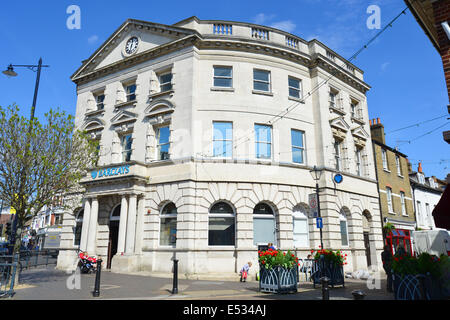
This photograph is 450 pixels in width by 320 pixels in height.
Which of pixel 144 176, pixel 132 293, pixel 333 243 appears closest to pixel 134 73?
pixel 144 176

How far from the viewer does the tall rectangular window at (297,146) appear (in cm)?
1984

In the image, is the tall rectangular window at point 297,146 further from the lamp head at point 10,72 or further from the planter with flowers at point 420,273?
the lamp head at point 10,72

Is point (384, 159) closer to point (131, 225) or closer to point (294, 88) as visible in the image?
point (294, 88)

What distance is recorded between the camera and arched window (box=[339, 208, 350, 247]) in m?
20.9

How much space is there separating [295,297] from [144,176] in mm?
11674

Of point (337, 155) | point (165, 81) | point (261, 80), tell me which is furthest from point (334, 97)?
point (165, 81)

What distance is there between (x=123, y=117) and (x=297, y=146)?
459 inches

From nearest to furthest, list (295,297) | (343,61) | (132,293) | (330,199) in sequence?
(295,297) < (132,293) < (330,199) < (343,61)

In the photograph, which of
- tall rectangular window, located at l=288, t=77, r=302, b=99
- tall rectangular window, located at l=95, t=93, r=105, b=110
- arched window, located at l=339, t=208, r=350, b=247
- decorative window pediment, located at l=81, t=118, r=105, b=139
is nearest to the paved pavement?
arched window, located at l=339, t=208, r=350, b=247

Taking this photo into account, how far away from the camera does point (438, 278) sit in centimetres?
805

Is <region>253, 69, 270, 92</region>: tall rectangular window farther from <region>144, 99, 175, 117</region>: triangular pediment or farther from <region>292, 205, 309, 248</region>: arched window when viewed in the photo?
<region>292, 205, 309, 248</region>: arched window

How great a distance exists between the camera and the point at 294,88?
2091cm

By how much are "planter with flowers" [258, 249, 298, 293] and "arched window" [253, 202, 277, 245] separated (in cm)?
639
